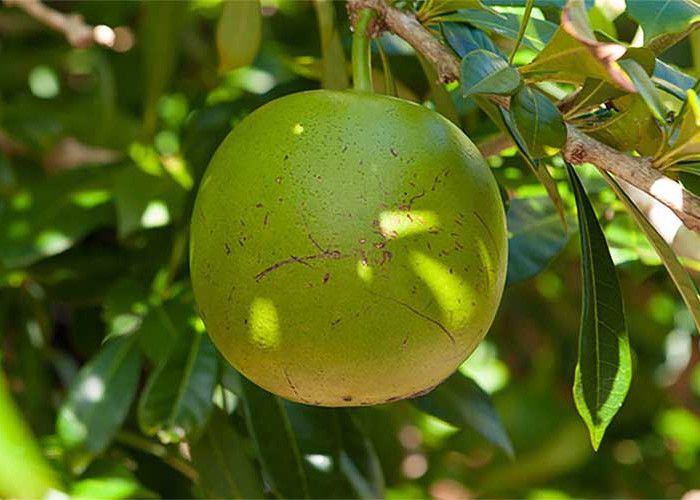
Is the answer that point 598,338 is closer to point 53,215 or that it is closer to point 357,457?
point 357,457

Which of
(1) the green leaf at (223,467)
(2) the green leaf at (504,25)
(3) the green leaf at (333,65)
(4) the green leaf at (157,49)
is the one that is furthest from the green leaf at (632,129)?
(4) the green leaf at (157,49)

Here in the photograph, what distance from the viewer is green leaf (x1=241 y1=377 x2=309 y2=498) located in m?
1.12

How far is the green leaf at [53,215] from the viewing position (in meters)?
1.39

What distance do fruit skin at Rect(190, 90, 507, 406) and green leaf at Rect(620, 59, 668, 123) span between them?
14 cm

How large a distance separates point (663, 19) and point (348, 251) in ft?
1.12

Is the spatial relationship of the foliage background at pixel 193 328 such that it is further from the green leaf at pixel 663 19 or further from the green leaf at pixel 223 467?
the green leaf at pixel 663 19

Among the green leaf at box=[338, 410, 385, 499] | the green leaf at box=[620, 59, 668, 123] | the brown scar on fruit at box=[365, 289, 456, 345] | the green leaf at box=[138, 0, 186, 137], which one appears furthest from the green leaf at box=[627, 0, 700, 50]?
the green leaf at box=[138, 0, 186, 137]

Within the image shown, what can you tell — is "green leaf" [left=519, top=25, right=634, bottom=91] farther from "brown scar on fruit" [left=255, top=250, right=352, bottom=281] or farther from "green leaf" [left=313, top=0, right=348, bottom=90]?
"green leaf" [left=313, top=0, right=348, bottom=90]

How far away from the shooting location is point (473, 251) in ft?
2.41

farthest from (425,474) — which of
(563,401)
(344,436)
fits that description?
(344,436)

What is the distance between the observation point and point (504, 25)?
892 millimetres

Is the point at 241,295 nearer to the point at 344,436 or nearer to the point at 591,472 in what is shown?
the point at 344,436

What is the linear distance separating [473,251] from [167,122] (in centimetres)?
124

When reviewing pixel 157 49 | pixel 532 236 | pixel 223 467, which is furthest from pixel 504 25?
pixel 157 49
